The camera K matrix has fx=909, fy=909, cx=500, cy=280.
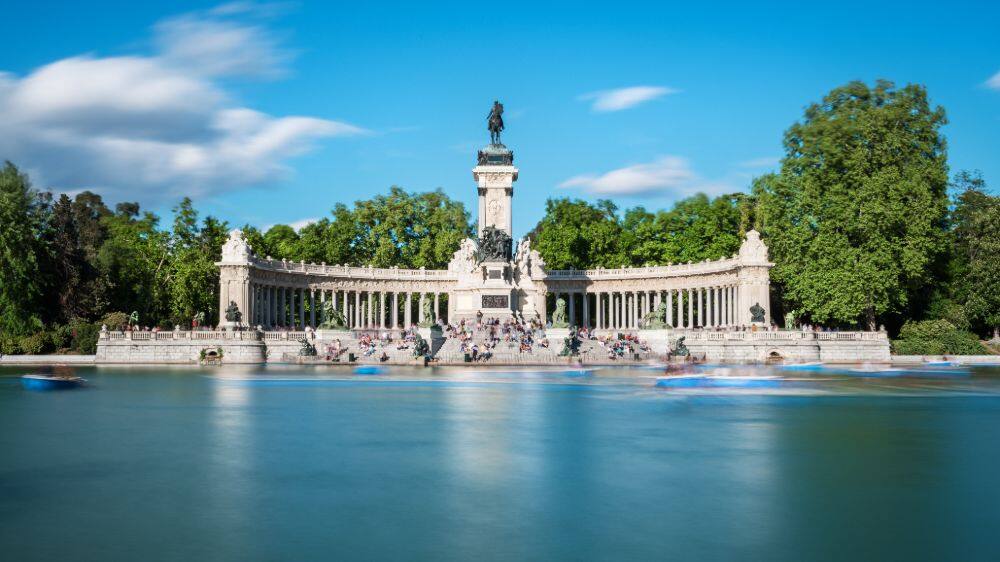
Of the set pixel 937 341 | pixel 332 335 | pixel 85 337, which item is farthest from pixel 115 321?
pixel 937 341

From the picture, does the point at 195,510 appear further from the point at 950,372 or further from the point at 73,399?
the point at 950,372

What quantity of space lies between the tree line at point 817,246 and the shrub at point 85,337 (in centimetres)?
10

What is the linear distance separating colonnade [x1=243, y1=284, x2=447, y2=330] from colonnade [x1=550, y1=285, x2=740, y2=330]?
13.1m

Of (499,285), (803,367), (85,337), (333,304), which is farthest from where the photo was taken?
(333,304)

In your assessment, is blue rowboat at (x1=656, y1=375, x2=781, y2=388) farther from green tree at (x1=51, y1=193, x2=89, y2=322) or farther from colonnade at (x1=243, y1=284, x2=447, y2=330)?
green tree at (x1=51, y1=193, x2=89, y2=322)

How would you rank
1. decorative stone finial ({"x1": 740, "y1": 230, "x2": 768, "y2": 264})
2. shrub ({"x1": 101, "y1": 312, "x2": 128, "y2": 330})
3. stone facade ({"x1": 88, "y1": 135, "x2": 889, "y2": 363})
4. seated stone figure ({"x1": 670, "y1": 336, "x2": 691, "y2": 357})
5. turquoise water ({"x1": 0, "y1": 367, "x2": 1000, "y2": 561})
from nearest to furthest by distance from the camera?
turquoise water ({"x1": 0, "y1": 367, "x2": 1000, "y2": 561}) < seated stone figure ({"x1": 670, "y1": 336, "x2": 691, "y2": 357}) < stone facade ({"x1": 88, "y1": 135, "x2": 889, "y2": 363}) < shrub ({"x1": 101, "y1": 312, "x2": 128, "y2": 330}) < decorative stone finial ({"x1": 740, "y1": 230, "x2": 768, "y2": 264})

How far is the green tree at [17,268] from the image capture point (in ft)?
198

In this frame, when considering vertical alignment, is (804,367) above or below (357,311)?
below

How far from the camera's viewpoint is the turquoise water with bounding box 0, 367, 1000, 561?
12867 millimetres

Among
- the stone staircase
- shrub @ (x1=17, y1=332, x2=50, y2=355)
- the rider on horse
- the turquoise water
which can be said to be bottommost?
the turquoise water

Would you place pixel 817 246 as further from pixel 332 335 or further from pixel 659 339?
pixel 332 335

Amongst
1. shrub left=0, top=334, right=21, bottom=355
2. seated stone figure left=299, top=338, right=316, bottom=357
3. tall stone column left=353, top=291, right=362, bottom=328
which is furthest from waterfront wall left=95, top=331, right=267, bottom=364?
tall stone column left=353, top=291, right=362, bottom=328

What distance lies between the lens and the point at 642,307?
8212 cm

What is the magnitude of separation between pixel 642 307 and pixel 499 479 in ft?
217
